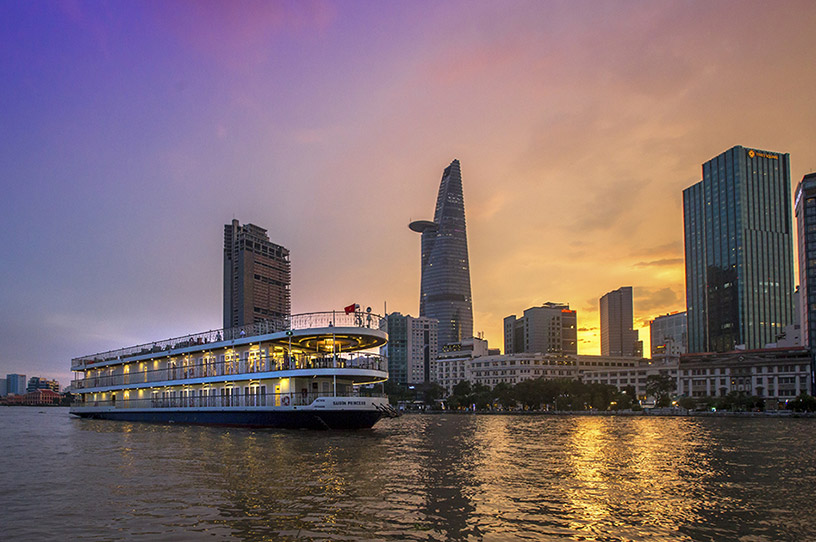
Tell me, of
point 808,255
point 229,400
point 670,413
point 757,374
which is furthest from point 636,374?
point 229,400

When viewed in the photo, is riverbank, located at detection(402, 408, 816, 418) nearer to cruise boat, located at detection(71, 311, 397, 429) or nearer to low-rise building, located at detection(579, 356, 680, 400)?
low-rise building, located at detection(579, 356, 680, 400)

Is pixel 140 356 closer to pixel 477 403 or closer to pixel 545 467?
pixel 545 467

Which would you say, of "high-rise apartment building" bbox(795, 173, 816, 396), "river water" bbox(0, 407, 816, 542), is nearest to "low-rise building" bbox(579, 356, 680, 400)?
"high-rise apartment building" bbox(795, 173, 816, 396)

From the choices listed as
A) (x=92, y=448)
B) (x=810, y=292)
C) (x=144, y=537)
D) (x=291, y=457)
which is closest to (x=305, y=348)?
(x=92, y=448)

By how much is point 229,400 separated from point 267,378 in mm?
6546

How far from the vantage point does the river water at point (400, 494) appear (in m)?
16.2

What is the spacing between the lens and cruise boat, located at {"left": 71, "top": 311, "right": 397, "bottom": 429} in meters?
48.0

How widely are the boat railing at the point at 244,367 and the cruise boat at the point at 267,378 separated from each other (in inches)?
3.5

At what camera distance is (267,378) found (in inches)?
2041

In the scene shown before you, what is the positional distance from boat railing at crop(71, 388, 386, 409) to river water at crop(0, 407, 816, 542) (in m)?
12.7

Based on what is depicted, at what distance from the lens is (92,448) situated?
37938mm

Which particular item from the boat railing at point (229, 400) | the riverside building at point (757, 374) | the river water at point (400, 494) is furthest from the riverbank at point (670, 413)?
the river water at point (400, 494)

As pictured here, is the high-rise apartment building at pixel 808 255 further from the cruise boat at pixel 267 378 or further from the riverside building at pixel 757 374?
the cruise boat at pixel 267 378

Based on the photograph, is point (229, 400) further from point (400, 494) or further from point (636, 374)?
point (636, 374)
